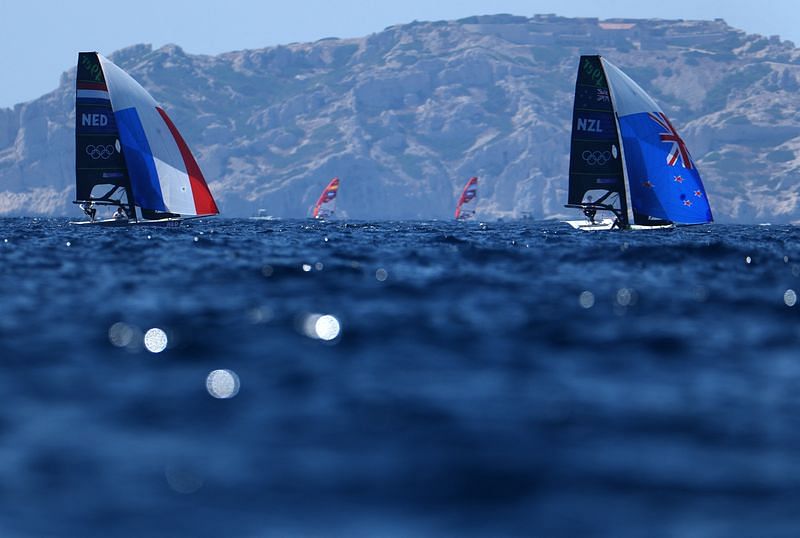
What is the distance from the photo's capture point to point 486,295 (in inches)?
859

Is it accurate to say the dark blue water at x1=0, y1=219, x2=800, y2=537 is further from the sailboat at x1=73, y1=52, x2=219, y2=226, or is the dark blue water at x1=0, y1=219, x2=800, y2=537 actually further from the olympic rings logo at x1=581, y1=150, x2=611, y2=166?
the olympic rings logo at x1=581, y1=150, x2=611, y2=166

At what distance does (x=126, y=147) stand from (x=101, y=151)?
4.89ft

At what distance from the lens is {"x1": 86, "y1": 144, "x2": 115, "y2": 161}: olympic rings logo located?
59.5 meters

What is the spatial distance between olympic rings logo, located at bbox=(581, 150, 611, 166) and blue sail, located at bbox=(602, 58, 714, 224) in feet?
3.39

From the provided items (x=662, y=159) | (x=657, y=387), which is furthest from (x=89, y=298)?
(x=662, y=159)

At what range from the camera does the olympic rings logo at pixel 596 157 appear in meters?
59.8

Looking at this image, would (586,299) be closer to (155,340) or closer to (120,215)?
(155,340)

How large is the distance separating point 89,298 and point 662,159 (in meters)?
42.8

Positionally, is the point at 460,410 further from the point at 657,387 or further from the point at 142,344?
the point at 142,344

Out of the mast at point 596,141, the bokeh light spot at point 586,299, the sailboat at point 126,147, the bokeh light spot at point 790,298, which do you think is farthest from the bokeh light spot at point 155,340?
the mast at point 596,141

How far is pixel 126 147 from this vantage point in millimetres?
59031

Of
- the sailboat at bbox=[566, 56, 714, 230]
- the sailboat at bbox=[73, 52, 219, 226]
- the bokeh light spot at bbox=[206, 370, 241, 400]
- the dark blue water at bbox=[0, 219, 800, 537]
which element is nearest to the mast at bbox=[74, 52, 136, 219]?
the sailboat at bbox=[73, 52, 219, 226]

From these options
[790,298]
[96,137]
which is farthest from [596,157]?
[790,298]

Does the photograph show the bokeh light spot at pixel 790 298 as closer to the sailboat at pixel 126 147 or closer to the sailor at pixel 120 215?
the sailboat at pixel 126 147
